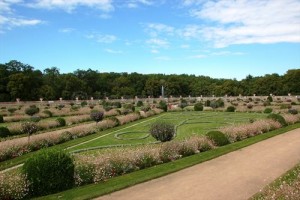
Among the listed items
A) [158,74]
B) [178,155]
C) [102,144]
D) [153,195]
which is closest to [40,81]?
[158,74]

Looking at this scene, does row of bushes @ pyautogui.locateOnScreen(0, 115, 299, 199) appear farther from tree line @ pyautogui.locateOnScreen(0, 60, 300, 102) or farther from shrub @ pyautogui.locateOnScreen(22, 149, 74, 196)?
tree line @ pyautogui.locateOnScreen(0, 60, 300, 102)

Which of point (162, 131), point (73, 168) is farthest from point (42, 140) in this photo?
point (73, 168)

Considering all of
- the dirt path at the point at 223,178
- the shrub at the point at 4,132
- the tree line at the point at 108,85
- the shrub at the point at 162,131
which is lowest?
the dirt path at the point at 223,178

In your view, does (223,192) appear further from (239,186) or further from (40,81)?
(40,81)

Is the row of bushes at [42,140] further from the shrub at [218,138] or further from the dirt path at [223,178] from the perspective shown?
the dirt path at [223,178]

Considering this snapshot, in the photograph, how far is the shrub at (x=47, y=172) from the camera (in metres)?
10.4

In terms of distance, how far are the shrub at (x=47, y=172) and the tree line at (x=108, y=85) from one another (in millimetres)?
61598

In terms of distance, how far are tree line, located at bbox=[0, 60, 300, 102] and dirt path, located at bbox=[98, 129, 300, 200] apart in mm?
61462

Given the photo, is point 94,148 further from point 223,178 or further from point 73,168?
point 223,178

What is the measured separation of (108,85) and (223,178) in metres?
87.8

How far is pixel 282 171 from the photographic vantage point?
12.2 m

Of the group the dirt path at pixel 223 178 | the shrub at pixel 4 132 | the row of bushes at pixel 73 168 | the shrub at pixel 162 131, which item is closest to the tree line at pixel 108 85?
the shrub at pixel 4 132

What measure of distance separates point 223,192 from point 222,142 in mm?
8573

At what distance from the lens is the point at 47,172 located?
34.4 feet
